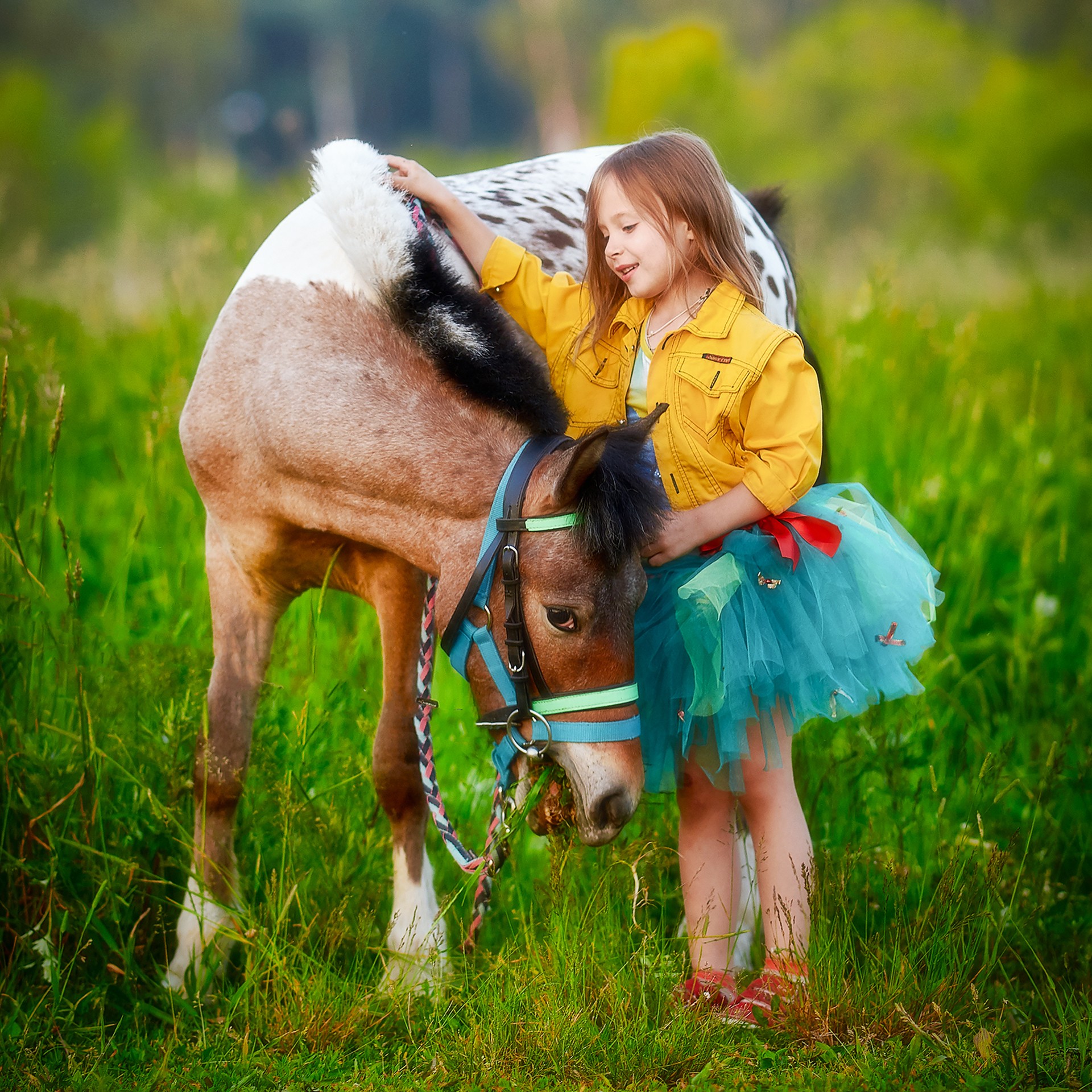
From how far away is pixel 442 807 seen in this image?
249 cm

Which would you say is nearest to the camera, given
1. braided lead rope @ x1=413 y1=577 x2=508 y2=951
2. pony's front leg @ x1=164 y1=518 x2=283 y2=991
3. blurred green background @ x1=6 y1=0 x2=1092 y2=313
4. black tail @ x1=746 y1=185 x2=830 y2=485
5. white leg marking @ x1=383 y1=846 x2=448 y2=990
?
braided lead rope @ x1=413 y1=577 x2=508 y2=951

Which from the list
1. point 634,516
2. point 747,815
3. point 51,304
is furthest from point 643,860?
point 51,304

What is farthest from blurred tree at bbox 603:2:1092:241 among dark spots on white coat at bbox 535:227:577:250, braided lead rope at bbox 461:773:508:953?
braided lead rope at bbox 461:773:508:953

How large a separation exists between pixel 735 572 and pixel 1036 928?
1.47 metres

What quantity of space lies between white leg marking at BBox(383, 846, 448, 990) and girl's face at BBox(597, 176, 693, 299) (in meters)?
1.59

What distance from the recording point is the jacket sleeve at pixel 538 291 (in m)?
2.72

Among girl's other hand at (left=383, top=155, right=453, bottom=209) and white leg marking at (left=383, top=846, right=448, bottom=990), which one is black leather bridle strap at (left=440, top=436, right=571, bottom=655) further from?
girl's other hand at (left=383, top=155, right=453, bottom=209)

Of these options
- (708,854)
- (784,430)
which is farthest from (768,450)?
(708,854)

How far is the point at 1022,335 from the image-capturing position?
25.4 feet

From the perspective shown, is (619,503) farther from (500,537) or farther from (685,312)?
(685,312)

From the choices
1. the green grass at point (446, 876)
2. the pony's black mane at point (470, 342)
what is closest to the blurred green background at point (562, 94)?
the green grass at point (446, 876)

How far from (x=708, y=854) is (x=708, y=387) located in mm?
1193

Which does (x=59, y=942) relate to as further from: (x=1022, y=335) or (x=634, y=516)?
(x=1022, y=335)

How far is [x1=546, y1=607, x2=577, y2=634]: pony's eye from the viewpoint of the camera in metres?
2.20
